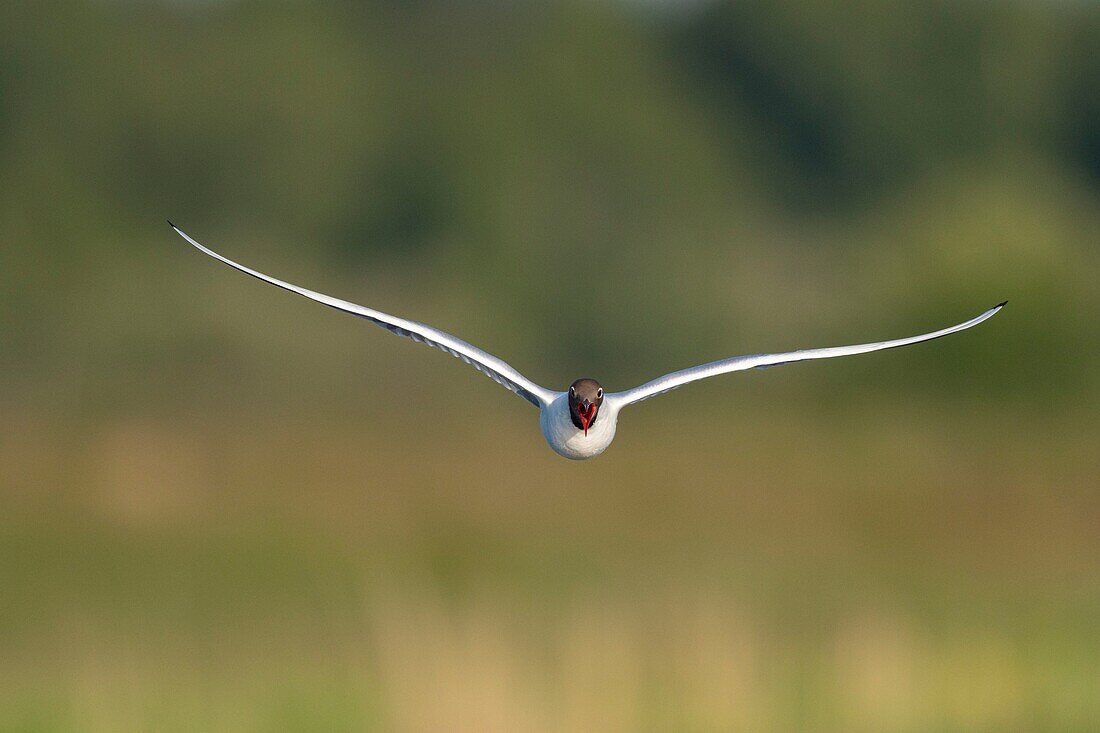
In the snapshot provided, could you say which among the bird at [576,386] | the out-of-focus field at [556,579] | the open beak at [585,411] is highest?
the out-of-focus field at [556,579]

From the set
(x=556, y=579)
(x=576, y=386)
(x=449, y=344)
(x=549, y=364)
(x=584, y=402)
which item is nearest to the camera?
(x=584, y=402)

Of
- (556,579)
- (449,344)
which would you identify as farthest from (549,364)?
(449,344)

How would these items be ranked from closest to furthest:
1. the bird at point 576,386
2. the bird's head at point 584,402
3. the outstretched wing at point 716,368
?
the bird's head at point 584,402 < the bird at point 576,386 < the outstretched wing at point 716,368

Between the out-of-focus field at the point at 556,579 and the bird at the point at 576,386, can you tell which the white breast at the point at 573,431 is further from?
the out-of-focus field at the point at 556,579

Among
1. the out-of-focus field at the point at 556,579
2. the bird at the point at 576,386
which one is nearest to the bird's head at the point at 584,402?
the bird at the point at 576,386

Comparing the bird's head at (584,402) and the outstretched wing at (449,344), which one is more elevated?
the outstretched wing at (449,344)

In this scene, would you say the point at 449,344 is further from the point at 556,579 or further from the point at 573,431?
the point at 556,579

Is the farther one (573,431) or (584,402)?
(573,431)
